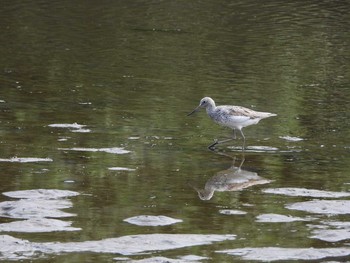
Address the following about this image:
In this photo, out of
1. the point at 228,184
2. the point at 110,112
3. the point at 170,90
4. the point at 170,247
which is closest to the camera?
the point at 170,247

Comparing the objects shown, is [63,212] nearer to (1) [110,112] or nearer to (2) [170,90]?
(1) [110,112]

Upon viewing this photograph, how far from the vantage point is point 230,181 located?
A: 14.2 meters

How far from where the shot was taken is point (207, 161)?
50.9 ft

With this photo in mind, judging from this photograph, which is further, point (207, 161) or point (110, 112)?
point (110, 112)

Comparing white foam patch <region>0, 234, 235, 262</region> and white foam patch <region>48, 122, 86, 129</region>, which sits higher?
white foam patch <region>0, 234, 235, 262</region>

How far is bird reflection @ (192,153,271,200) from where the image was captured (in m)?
13.4

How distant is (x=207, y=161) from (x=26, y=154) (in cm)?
252

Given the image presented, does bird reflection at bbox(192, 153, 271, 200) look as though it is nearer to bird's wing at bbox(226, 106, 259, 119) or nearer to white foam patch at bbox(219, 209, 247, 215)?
white foam patch at bbox(219, 209, 247, 215)

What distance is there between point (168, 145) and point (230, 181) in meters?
2.48

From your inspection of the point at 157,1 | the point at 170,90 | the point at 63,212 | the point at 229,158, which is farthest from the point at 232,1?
the point at 63,212

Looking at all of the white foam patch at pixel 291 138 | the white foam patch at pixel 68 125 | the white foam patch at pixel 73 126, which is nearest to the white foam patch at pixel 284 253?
the white foam patch at pixel 291 138

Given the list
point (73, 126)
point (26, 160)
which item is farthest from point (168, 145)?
point (26, 160)

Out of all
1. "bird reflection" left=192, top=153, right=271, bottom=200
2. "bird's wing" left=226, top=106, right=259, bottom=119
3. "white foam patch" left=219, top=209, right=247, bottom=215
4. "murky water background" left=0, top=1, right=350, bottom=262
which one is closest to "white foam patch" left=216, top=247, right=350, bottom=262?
"murky water background" left=0, top=1, right=350, bottom=262

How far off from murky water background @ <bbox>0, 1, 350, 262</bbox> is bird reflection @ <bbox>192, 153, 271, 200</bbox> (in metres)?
0.03
